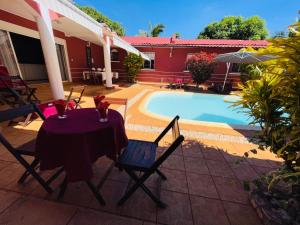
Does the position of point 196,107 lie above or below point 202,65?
below

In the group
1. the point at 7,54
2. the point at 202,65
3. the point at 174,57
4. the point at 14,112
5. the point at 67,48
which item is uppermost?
the point at 67,48

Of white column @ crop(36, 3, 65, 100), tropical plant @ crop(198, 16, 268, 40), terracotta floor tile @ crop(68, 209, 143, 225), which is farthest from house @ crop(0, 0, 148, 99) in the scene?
tropical plant @ crop(198, 16, 268, 40)

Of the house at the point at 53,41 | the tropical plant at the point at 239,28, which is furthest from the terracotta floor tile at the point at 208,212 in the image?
the tropical plant at the point at 239,28

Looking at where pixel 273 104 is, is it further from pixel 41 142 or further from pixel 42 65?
pixel 42 65

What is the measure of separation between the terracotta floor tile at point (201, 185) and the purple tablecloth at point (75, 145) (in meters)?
1.28

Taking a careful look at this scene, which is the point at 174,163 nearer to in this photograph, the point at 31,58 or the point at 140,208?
the point at 140,208

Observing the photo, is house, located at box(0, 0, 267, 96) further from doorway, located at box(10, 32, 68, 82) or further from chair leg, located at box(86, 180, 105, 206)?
chair leg, located at box(86, 180, 105, 206)

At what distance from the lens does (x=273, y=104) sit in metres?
1.66

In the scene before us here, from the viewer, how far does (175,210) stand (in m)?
1.82

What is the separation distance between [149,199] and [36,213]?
4.32 ft

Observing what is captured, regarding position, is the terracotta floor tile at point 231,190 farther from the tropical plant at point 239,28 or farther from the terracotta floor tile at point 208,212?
the tropical plant at point 239,28

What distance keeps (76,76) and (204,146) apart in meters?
10.9

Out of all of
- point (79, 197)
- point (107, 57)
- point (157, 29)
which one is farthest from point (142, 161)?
point (157, 29)

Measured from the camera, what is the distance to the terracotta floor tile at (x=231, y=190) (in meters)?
2.05
